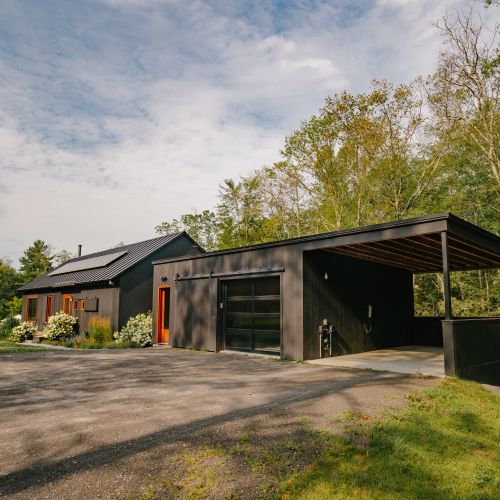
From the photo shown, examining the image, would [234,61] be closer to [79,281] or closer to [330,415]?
[330,415]

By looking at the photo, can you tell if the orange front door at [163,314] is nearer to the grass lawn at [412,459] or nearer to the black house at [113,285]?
the black house at [113,285]

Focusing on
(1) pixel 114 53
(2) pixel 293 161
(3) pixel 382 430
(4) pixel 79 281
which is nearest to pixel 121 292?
(4) pixel 79 281

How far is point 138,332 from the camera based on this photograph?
1447 cm

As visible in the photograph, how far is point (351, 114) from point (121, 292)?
1437 cm

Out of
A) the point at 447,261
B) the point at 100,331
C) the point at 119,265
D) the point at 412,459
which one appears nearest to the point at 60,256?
the point at 119,265

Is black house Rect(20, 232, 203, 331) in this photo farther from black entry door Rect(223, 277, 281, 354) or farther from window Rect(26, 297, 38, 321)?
black entry door Rect(223, 277, 281, 354)

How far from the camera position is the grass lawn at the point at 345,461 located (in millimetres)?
2754

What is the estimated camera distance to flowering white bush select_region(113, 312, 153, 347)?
14.3 m

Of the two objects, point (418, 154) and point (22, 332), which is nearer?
point (22, 332)

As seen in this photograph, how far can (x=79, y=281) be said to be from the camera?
1759 cm

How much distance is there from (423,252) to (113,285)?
12058 millimetres

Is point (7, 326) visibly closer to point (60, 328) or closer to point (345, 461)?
point (60, 328)

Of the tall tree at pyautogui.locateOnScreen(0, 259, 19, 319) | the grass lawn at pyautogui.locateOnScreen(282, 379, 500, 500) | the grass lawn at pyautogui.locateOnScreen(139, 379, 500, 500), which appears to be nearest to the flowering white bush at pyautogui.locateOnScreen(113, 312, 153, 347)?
the grass lawn at pyautogui.locateOnScreen(139, 379, 500, 500)

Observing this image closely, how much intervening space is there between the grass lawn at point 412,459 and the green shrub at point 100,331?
12585 mm
